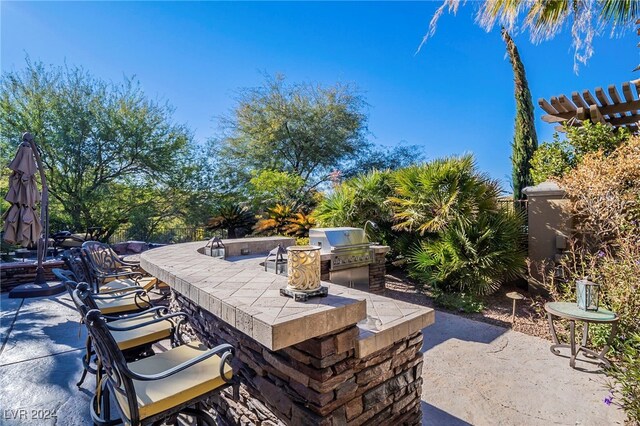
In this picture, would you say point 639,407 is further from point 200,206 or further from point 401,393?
point 200,206

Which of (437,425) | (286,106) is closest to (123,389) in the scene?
(437,425)

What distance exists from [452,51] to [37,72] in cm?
1382

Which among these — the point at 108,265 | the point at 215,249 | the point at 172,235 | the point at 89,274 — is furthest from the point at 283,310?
the point at 172,235

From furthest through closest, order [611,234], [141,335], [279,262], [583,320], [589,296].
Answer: [611,234] < [279,262] < [589,296] < [583,320] < [141,335]

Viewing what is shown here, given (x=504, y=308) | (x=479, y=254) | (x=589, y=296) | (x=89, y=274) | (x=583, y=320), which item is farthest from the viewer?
(x=479, y=254)

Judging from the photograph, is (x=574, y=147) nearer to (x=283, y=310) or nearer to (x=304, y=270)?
(x=304, y=270)

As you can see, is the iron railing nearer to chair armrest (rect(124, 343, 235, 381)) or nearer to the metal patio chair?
the metal patio chair

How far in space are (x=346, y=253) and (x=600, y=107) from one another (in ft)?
19.5

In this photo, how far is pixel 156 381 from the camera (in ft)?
5.79

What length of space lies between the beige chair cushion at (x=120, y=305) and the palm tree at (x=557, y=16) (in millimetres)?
6447

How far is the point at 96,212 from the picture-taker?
448 inches

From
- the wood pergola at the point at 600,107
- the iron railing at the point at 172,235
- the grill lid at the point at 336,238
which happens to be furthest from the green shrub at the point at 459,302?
the iron railing at the point at 172,235

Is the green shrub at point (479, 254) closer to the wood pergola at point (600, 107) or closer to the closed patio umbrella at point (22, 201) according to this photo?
the wood pergola at point (600, 107)

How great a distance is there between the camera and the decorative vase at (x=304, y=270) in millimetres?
1851
